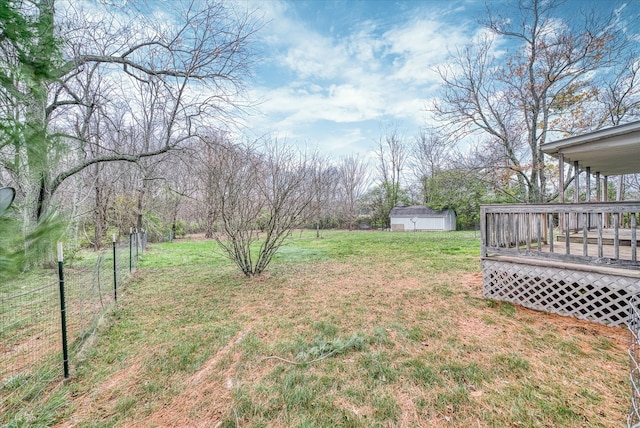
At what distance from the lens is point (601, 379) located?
2268 millimetres

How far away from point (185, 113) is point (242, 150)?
7.54ft

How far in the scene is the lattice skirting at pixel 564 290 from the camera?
328 centimetres

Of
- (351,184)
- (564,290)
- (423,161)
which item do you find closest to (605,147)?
(564,290)

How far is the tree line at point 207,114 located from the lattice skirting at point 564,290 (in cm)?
409

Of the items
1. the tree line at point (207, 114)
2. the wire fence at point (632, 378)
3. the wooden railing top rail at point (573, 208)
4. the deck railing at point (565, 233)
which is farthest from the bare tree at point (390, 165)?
the wire fence at point (632, 378)

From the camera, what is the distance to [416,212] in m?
26.0

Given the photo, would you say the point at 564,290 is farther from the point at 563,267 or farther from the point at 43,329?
the point at 43,329

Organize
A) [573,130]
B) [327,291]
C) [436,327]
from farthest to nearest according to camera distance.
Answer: [573,130] → [327,291] → [436,327]

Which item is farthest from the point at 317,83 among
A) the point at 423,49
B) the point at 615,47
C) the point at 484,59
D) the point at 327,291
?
the point at 615,47

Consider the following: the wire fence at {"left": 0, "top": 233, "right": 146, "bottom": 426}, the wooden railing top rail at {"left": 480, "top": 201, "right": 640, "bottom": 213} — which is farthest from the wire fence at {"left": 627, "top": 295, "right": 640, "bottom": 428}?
→ the wire fence at {"left": 0, "top": 233, "right": 146, "bottom": 426}

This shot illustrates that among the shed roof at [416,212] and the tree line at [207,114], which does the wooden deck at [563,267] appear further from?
the shed roof at [416,212]

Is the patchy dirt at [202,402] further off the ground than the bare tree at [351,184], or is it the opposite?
the bare tree at [351,184]

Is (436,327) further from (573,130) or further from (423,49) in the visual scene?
(573,130)

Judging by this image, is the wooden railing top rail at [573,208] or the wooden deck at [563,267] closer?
the wooden railing top rail at [573,208]
